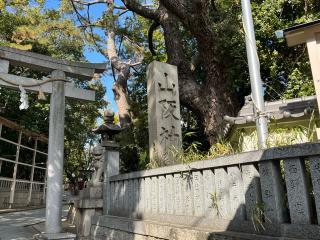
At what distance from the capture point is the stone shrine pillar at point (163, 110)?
312 inches

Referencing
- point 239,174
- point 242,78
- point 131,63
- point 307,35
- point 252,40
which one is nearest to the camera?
point 239,174

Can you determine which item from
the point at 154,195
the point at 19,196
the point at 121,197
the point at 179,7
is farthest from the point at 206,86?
the point at 19,196

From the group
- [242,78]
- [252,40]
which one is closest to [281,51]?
[242,78]

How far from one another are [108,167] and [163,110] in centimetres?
211

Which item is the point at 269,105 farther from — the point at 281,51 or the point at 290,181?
the point at 290,181

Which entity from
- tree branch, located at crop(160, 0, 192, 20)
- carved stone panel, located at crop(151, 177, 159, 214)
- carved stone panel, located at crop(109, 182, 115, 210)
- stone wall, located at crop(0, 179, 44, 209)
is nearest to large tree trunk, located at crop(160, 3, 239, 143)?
tree branch, located at crop(160, 0, 192, 20)

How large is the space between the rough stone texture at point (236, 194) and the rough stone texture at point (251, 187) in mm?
97

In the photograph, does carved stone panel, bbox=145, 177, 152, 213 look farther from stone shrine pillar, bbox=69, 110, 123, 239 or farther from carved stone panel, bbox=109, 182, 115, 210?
stone shrine pillar, bbox=69, 110, 123, 239

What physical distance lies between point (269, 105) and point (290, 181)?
784 centimetres

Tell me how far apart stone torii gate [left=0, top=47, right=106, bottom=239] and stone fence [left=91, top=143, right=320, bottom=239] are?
1948 mm

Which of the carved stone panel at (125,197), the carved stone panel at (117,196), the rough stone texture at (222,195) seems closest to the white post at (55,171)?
the carved stone panel at (117,196)

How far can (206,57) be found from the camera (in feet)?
39.1

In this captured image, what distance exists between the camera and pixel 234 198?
13.2ft

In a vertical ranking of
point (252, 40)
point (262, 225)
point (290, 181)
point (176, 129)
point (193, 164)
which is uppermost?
point (252, 40)
